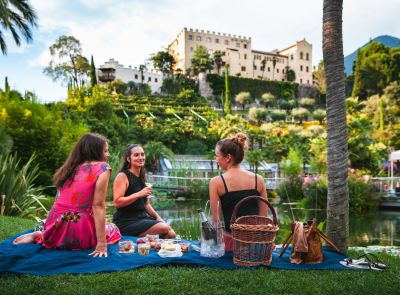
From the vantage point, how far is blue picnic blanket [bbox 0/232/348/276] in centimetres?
265

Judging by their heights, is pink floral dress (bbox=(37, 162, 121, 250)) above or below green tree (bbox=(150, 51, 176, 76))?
below

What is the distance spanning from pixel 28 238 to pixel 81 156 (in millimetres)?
879

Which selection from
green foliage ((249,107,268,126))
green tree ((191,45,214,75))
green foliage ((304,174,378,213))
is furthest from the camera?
green tree ((191,45,214,75))

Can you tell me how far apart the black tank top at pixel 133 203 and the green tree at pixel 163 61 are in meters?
45.4

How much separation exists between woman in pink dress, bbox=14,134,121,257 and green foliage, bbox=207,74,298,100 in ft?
141

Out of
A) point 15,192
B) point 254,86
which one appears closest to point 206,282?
point 15,192

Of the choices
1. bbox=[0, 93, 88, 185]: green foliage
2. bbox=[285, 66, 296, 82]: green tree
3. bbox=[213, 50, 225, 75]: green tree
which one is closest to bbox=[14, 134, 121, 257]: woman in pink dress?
bbox=[0, 93, 88, 185]: green foliage

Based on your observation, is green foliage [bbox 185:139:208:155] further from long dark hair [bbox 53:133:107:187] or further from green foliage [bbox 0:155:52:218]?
long dark hair [bbox 53:133:107:187]

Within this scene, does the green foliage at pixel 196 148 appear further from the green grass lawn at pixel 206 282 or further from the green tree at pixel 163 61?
the green tree at pixel 163 61

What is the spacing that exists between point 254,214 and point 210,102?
41299 mm

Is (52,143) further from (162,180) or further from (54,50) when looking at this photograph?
(54,50)

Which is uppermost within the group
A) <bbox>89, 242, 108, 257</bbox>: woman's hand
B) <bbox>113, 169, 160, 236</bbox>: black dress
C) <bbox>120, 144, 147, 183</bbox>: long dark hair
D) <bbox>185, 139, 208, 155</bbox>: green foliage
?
<bbox>185, 139, 208, 155</bbox>: green foliage

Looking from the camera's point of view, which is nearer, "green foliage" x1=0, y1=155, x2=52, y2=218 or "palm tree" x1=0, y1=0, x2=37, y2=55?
"green foliage" x1=0, y1=155, x2=52, y2=218

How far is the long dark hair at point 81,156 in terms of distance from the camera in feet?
9.77
